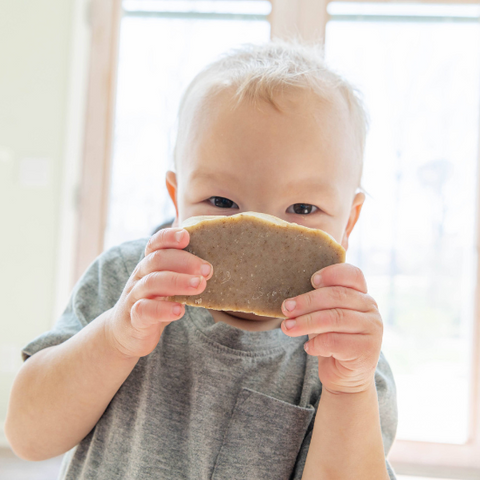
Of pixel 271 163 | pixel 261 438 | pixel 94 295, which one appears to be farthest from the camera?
pixel 94 295

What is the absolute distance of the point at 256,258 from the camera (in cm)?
58

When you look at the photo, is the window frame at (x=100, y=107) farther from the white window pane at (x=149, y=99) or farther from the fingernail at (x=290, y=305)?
the fingernail at (x=290, y=305)

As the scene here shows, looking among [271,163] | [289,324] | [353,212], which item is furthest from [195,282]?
[353,212]

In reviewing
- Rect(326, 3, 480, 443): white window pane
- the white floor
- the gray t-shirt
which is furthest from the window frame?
the gray t-shirt

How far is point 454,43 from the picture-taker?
2.84 m

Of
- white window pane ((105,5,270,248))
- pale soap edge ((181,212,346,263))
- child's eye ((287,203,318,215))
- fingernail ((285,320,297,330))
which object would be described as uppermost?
white window pane ((105,5,270,248))

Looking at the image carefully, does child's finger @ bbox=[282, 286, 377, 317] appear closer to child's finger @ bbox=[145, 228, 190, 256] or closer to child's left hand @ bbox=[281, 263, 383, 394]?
child's left hand @ bbox=[281, 263, 383, 394]

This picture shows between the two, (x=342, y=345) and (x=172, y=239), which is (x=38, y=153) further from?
(x=342, y=345)

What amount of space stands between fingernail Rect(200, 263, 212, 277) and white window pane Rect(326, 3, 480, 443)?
7.87 feet

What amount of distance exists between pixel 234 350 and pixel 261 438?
0.51ft

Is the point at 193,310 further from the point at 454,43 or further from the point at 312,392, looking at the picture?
the point at 454,43

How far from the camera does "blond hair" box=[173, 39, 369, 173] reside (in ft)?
2.49

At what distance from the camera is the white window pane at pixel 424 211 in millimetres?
2822

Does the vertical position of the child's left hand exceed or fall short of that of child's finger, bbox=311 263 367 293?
it falls short
